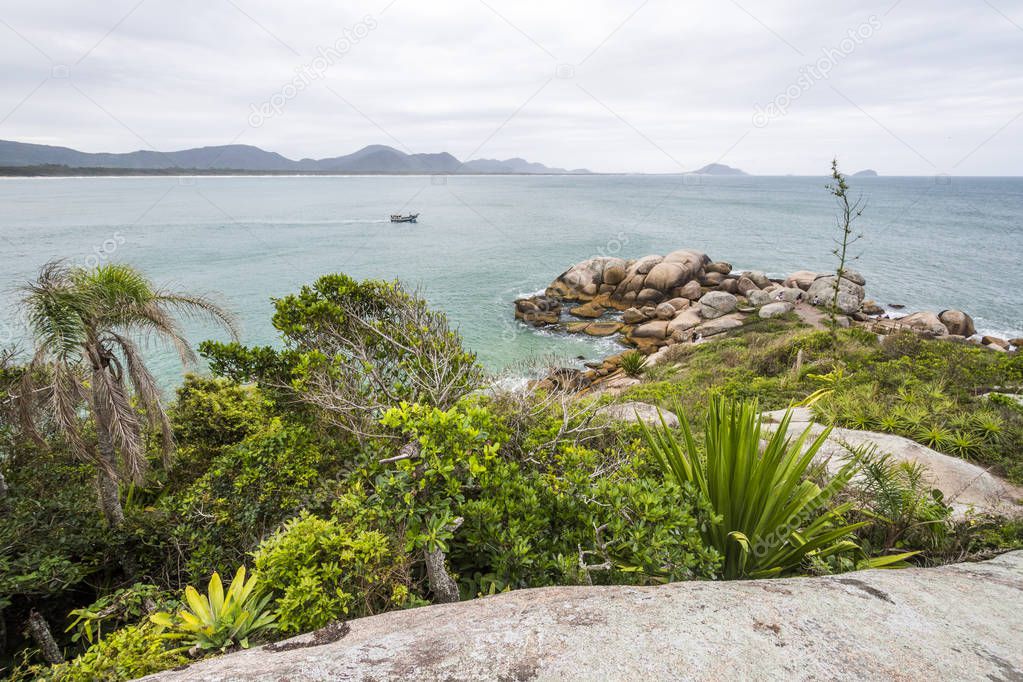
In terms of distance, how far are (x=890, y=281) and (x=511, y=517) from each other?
126ft

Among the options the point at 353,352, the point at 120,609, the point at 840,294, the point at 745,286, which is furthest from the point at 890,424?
the point at 745,286

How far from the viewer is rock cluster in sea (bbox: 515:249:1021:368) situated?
21484 millimetres

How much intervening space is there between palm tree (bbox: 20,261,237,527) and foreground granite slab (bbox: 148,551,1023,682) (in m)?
4.56

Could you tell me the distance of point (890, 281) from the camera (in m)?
32.1

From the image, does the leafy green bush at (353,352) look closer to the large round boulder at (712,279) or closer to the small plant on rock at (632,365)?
the small plant on rock at (632,365)

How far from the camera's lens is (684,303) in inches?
1001

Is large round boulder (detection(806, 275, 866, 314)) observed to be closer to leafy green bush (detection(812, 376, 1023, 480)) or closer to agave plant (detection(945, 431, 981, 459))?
leafy green bush (detection(812, 376, 1023, 480))

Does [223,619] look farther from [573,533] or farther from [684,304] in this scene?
[684,304]

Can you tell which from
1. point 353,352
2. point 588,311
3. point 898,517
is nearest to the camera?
point 898,517

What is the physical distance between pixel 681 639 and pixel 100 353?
6402 mm

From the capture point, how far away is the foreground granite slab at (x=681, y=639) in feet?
6.01

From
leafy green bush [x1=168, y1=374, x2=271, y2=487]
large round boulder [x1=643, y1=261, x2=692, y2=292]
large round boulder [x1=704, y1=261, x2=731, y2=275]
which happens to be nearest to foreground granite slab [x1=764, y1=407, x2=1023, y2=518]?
leafy green bush [x1=168, y1=374, x2=271, y2=487]

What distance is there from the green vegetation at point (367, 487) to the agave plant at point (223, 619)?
20 millimetres

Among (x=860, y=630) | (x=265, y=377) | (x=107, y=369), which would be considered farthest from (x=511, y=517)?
(x=107, y=369)
